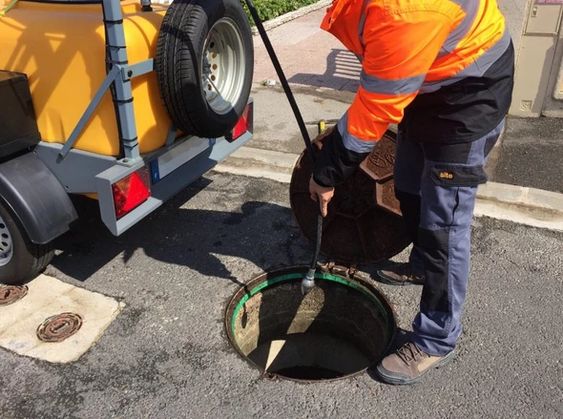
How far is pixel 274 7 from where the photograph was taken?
1220 cm

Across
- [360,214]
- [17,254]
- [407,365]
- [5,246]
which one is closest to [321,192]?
[407,365]

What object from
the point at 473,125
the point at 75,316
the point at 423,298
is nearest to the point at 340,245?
the point at 423,298

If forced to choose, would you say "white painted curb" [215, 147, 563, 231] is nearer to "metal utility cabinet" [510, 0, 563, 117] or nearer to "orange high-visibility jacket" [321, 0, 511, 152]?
"orange high-visibility jacket" [321, 0, 511, 152]

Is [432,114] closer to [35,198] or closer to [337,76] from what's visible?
[35,198]

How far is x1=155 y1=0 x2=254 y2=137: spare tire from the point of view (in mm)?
2871

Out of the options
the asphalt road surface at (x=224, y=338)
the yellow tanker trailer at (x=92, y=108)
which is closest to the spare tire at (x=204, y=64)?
the yellow tanker trailer at (x=92, y=108)

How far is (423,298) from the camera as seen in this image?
104 inches

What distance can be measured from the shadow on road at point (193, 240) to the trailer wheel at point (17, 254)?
0.23 meters

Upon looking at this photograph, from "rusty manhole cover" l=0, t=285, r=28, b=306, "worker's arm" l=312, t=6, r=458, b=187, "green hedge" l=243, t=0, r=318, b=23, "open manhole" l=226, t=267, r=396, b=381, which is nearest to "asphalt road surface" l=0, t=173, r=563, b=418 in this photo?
"open manhole" l=226, t=267, r=396, b=381

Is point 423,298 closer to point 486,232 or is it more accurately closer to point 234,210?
point 486,232

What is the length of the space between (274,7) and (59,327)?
10.6 m

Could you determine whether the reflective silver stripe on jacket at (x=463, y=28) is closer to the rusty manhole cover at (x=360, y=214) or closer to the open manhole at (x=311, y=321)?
the rusty manhole cover at (x=360, y=214)

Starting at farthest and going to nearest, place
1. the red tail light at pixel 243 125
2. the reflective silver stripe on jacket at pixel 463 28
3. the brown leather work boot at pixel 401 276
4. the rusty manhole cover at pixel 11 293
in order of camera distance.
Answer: the red tail light at pixel 243 125
the brown leather work boot at pixel 401 276
the rusty manhole cover at pixel 11 293
the reflective silver stripe on jacket at pixel 463 28

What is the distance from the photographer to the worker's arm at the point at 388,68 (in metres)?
1.89
